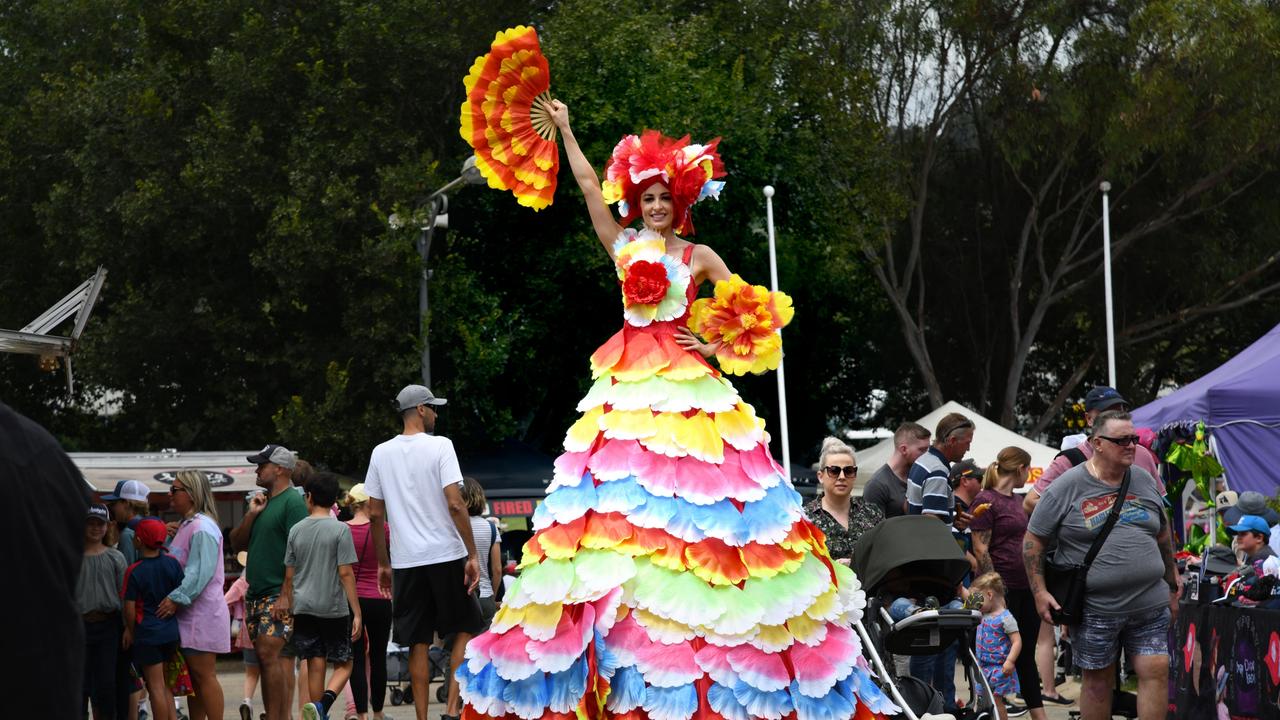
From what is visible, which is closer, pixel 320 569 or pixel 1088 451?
pixel 320 569

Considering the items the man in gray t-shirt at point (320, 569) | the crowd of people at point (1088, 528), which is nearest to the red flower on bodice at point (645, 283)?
the crowd of people at point (1088, 528)

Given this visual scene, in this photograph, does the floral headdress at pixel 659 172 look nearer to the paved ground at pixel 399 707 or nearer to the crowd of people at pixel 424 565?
the crowd of people at pixel 424 565

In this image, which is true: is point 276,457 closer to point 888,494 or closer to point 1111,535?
point 888,494

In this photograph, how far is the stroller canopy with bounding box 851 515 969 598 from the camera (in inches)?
317

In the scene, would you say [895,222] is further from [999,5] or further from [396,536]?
[396,536]

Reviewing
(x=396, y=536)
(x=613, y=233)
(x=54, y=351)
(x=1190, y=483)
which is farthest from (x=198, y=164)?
(x=613, y=233)

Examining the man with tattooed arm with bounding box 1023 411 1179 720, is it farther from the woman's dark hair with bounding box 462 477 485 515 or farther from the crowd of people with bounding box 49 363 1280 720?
the woman's dark hair with bounding box 462 477 485 515

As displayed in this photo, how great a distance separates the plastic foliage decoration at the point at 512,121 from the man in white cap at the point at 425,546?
226cm

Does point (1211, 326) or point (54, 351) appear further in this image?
point (1211, 326)

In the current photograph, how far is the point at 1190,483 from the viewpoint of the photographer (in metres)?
17.3

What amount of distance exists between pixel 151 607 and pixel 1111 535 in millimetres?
5556

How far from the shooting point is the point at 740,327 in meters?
7.15

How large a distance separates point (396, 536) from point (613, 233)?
9.60ft

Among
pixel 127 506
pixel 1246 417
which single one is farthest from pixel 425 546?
pixel 1246 417
